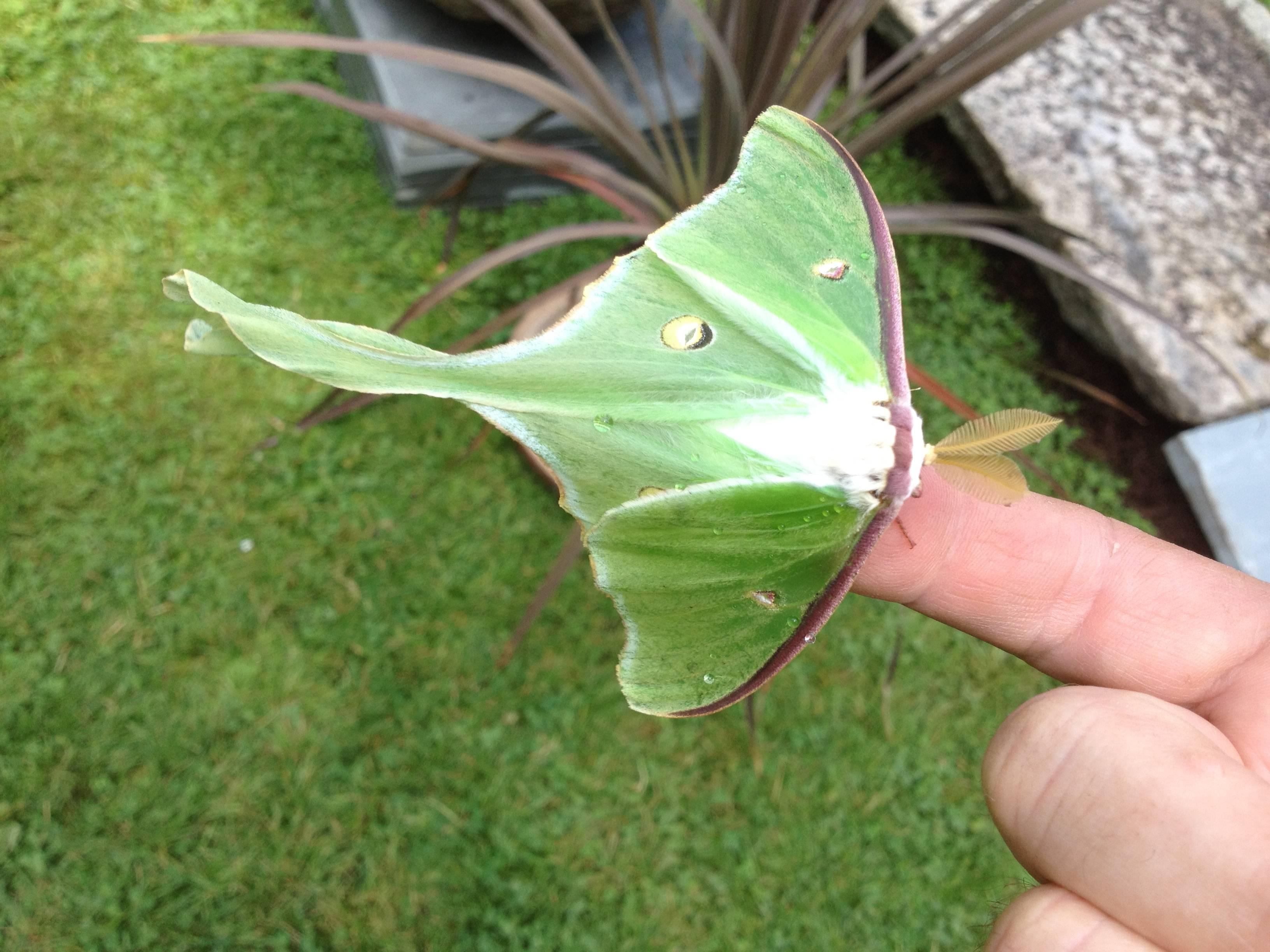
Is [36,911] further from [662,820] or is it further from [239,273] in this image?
[239,273]

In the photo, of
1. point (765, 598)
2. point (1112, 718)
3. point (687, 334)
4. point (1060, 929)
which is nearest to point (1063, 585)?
point (1112, 718)

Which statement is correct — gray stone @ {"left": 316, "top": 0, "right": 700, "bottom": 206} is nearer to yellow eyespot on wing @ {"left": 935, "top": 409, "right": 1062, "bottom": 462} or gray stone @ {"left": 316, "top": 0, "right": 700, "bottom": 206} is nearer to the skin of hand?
the skin of hand

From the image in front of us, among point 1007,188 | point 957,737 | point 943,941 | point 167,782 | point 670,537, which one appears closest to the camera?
point 670,537

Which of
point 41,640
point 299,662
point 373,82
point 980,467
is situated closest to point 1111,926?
point 980,467

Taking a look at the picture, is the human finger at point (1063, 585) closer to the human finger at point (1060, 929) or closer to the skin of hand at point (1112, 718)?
the skin of hand at point (1112, 718)

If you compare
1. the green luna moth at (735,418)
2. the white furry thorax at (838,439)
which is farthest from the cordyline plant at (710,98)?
the white furry thorax at (838,439)

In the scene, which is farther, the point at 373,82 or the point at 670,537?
the point at 373,82

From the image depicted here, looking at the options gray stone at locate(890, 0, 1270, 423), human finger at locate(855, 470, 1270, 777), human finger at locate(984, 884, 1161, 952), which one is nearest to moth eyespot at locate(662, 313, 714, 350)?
human finger at locate(855, 470, 1270, 777)
